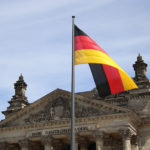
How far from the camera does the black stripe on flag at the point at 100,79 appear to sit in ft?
70.6

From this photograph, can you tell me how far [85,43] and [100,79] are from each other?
2.88m

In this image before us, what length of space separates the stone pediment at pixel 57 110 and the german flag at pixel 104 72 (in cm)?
1877

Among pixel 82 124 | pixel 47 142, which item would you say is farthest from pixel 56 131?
pixel 82 124

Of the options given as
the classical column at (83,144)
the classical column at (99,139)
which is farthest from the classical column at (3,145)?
the classical column at (99,139)

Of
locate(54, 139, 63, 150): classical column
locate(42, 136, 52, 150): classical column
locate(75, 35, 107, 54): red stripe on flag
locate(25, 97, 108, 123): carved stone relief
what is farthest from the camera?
locate(54, 139, 63, 150): classical column

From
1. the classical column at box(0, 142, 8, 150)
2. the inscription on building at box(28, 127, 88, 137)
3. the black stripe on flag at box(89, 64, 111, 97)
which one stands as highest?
the black stripe on flag at box(89, 64, 111, 97)

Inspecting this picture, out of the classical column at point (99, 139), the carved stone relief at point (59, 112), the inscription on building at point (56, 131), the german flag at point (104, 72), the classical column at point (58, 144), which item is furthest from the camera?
the classical column at point (58, 144)

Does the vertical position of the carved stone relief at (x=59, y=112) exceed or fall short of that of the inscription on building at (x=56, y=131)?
it exceeds it

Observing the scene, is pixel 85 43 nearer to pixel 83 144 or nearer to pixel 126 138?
pixel 126 138

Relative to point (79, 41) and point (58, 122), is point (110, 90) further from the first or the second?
point (58, 122)

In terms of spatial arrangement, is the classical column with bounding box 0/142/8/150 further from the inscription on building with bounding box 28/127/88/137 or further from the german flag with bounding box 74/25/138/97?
the german flag with bounding box 74/25/138/97

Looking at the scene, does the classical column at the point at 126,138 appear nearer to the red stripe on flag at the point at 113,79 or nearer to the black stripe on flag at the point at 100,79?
the red stripe on flag at the point at 113,79

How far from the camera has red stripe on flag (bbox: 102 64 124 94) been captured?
2172 cm

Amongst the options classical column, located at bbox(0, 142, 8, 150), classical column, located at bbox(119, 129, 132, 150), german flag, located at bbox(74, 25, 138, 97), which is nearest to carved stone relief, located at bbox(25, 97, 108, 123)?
classical column, located at bbox(119, 129, 132, 150)
